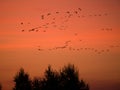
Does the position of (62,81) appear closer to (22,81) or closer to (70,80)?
(70,80)

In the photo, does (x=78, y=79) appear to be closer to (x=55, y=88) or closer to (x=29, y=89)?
(x=55, y=88)

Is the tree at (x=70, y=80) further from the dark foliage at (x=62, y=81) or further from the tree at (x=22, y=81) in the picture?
the tree at (x=22, y=81)

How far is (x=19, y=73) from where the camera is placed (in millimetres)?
67750

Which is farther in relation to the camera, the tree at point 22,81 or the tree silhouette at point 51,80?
the tree at point 22,81

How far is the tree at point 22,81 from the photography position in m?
64.9

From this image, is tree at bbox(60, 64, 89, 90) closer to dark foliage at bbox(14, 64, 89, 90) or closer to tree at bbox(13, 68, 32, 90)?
dark foliage at bbox(14, 64, 89, 90)

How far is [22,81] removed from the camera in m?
66.8

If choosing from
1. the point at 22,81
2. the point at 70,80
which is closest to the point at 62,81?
the point at 70,80

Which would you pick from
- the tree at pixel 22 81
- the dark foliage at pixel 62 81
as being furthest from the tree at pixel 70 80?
the tree at pixel 22 81

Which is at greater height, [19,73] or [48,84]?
[19,73]

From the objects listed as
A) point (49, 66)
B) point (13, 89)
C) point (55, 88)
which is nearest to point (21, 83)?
point (13, 89)

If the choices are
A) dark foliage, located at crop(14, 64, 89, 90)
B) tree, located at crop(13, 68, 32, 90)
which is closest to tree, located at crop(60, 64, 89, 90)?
dark foliage, located at crop(14, 64, 89, 90)

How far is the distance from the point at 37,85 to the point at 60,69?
7642mm

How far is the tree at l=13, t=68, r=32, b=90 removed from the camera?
64919 mm
